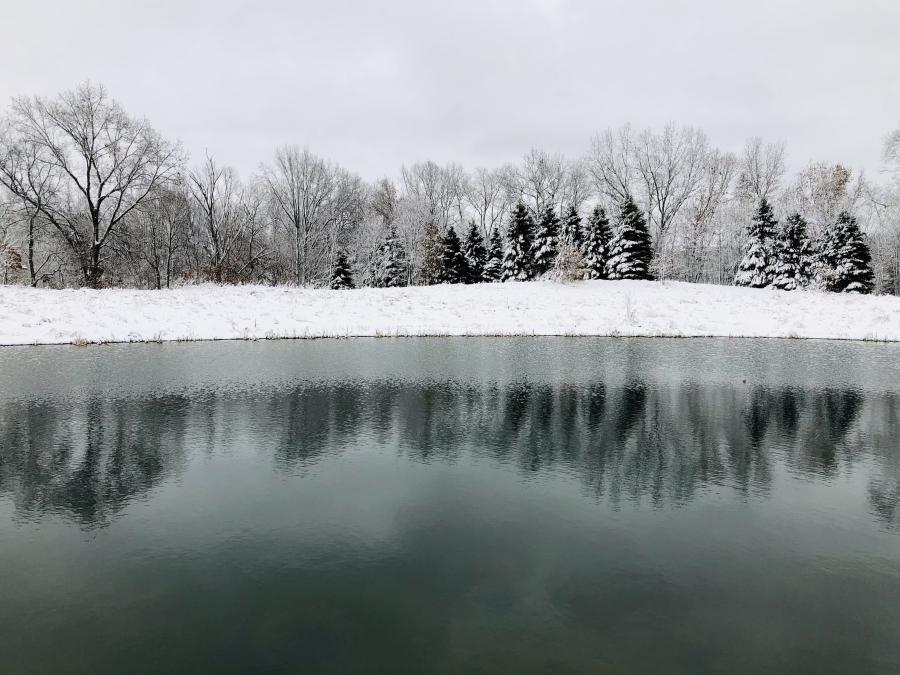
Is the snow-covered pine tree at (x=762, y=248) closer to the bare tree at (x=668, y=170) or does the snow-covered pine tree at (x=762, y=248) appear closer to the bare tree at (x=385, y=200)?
the bare tree at (x=668, y=170)

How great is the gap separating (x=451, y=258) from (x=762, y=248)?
29.6 metres

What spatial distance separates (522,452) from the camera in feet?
28.5

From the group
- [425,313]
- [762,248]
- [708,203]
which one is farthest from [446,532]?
[708,203]

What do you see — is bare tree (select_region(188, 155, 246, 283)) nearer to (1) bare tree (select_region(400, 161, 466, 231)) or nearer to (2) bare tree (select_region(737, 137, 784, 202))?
(1) bare tree (select_region(400, 161, 466, 231))

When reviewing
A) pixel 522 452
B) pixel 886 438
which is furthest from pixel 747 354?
pixel 522 452

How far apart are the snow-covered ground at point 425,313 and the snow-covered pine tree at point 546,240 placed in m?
9.96

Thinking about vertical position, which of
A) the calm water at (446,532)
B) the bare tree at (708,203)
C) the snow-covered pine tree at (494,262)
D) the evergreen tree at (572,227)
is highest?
the bare tree at (708,203)

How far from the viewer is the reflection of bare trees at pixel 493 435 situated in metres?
7.32

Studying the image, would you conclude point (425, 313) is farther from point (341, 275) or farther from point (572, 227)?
point (341, 275)

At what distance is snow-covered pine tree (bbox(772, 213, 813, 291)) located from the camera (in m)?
45.2


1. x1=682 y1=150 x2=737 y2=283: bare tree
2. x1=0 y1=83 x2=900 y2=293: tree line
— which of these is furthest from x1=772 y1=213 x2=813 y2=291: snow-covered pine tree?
x1=682 y1=150 x2=737 y2=283: bare tree

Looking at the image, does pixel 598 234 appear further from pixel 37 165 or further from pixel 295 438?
pixel 37 165

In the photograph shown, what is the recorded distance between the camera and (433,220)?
6569 cm

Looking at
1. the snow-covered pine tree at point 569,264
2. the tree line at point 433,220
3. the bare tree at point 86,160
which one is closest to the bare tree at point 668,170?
the tree line at point 433,220
